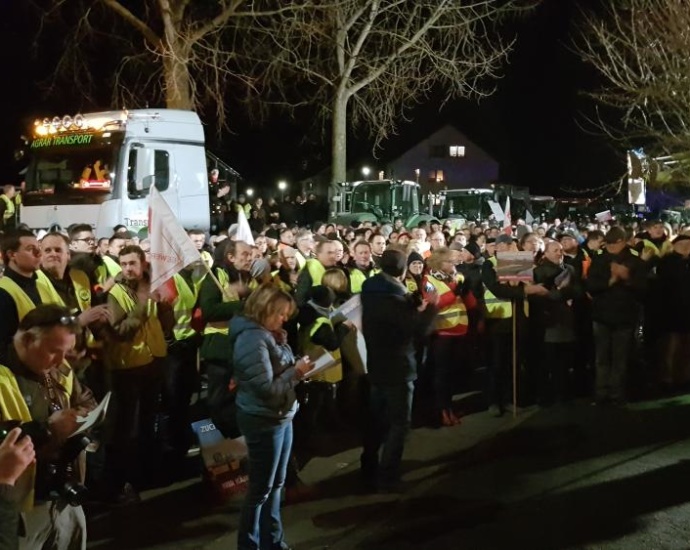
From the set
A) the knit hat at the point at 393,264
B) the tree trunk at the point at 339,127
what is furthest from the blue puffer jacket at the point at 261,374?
the tree trunk at the point at 339,127

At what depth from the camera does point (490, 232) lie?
16.2 metres

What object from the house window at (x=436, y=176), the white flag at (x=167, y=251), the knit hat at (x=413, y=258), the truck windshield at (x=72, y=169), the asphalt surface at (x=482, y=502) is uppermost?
the house window at (x=436, y=176)

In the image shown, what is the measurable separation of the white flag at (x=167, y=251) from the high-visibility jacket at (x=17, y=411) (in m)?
2.77

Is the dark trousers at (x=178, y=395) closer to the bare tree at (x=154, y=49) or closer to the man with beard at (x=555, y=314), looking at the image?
the man with beard at (x=555, y=314)

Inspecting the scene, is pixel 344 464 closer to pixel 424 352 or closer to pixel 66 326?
pixel 424 352

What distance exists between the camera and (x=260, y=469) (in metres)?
5.05

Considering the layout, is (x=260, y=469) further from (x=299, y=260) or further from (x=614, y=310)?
(x=614, y=310)

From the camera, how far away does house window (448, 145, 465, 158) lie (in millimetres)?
65875

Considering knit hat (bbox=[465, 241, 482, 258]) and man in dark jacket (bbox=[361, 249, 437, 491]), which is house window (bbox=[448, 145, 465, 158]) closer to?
knit hat (bbox=[465, 241, 482, 258])

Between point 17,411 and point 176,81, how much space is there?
16.5m

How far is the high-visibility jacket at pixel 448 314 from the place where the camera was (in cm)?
877

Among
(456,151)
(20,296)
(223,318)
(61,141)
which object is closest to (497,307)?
(223,318)

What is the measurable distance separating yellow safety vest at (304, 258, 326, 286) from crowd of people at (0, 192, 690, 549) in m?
0.03

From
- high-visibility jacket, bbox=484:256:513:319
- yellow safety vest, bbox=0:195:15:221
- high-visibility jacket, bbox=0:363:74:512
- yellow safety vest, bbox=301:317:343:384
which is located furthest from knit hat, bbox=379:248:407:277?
yellow safety vest, bbox=0:195:15:221
